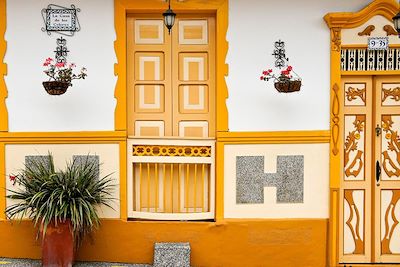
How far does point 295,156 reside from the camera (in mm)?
6105

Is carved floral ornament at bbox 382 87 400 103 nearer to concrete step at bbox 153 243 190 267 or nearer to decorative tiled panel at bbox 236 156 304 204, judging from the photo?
decorative tiled panel at bbox 236 156 304 204

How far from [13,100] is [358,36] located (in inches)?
175

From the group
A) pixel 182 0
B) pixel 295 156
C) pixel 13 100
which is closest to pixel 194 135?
pixel 295 156

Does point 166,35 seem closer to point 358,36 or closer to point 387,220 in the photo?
point 358,36

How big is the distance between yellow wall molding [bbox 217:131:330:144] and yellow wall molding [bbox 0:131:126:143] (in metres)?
1.35

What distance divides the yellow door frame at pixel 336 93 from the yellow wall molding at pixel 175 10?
4.34ft

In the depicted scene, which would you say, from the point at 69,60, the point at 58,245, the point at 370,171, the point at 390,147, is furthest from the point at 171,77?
the point at 390,147

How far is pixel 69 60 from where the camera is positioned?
19.8 feet

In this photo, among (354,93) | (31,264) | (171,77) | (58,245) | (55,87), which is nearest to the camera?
(58,245)

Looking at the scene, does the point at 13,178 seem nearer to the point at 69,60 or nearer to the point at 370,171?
the point at 69,60

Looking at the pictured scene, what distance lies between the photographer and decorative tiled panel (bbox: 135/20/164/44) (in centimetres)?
623

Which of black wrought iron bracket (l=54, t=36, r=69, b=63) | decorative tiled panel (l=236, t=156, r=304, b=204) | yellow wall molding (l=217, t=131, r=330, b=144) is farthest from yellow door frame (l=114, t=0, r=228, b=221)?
black wrought iron bracket (l=54, t=36, r=69, b=63)

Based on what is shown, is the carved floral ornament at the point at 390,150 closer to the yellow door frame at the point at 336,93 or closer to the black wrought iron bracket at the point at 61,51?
the yellow door frame at the point at 336,93

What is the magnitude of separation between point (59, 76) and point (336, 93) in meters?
3.45
